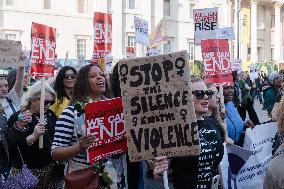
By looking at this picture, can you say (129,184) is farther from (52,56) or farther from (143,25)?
(143,25)

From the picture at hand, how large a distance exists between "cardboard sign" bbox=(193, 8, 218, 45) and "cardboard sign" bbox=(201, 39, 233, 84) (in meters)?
1.96

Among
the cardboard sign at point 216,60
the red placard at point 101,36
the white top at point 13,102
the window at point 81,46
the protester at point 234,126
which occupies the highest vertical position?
the window at point 81,46

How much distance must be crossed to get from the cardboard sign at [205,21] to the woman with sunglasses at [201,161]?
19.5 feet

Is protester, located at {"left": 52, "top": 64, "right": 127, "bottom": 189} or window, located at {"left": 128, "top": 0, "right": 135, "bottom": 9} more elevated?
window, located at {"left": 128, "top": 0, "right": 135, "bottom": 9}

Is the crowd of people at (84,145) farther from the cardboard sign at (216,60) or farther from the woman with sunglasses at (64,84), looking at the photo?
the cardboard sign at (216,60)

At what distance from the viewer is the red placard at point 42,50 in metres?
6.99

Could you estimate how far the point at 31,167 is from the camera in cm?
527

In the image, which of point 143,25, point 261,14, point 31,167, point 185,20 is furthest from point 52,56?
point 261,14

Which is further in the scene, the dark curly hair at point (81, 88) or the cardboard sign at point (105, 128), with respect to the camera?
the dark curly hair at point (81, 88)

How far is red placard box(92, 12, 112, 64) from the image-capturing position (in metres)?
12.3

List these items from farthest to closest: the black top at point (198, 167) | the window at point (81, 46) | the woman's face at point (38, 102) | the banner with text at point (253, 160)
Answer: the window at point (81, 46)
the woman's face at point (38, 102)
the banner with text at point (253, 160)
the black top at point (198, 167)

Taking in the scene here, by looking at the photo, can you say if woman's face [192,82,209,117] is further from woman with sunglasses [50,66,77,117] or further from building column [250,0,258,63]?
building column [250,0,258,63]

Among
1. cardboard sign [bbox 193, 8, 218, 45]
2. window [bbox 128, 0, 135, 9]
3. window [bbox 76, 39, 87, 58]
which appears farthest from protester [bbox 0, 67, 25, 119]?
window [bbox 128, 0, 135, 9]

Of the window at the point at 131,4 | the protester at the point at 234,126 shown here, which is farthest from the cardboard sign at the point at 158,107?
the window at the point at 131,4
